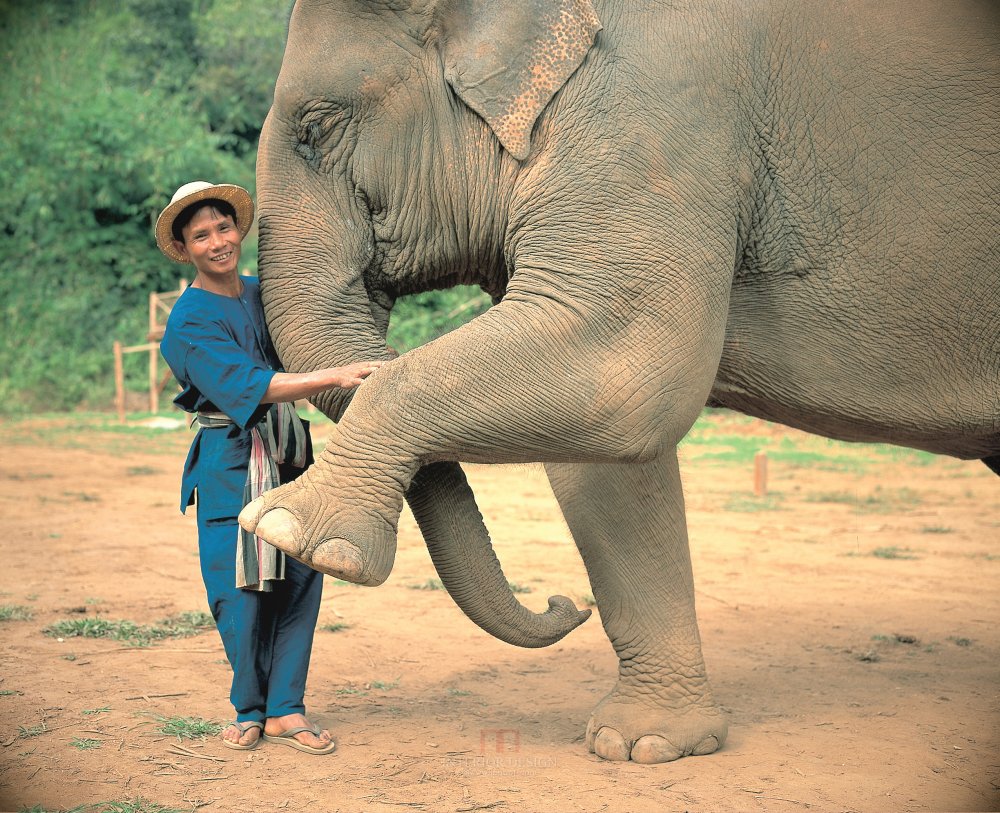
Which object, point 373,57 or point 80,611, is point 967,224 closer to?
point 373,57

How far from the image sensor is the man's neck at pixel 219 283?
336cm

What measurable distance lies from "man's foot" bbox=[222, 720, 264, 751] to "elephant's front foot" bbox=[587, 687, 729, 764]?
3.26 feet

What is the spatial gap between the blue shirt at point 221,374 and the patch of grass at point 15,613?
177 centimetres

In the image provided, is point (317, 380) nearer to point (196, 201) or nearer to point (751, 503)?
point (196, 201)

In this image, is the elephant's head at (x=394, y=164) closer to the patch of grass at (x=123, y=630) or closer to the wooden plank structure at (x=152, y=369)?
the patch of grass at (x=123, y=630)

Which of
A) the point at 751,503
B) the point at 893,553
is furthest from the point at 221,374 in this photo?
the point at 751,503

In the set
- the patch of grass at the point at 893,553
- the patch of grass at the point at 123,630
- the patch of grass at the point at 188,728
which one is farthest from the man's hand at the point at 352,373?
the patch of grass at the point at 893,553

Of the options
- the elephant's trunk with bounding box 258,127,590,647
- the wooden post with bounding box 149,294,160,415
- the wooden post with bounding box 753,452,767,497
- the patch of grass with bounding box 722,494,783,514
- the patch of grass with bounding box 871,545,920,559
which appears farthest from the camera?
the wooden post with bounding box 149,294,160,415

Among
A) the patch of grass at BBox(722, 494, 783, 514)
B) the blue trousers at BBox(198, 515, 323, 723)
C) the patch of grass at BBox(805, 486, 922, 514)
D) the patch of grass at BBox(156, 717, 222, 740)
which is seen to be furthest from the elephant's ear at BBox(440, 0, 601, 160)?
the patch of grass at BBox(805, 486, 922, 514)

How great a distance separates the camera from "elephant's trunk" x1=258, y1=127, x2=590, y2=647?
315 centimetres

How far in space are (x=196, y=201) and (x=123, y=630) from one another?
7.06 feet

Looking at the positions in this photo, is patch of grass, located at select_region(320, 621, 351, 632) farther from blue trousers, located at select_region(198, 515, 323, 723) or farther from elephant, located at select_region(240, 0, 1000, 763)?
elephant, located at select_region(240, 0, 1000, 763)

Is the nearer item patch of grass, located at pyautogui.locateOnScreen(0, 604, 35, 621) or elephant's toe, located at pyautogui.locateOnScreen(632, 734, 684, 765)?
elephant's toe, located at pyautogui.locateOnScreen(632, 734, 684, 765)

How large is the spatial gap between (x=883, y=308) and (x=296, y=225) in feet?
5.45
